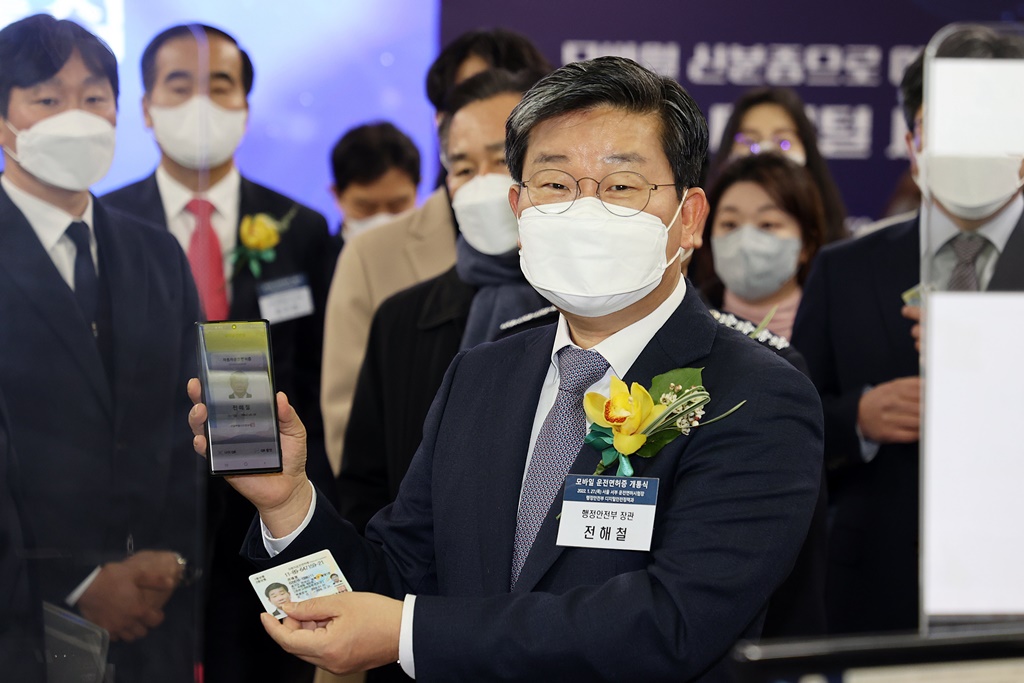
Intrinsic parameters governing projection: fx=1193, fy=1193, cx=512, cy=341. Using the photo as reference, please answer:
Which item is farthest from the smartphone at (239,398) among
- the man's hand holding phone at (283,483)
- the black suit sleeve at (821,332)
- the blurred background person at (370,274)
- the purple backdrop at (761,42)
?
the purple backdrop at (761,42)

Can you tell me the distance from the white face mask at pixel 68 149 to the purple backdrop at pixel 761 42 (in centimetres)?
346

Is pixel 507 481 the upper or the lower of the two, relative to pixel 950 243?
lower

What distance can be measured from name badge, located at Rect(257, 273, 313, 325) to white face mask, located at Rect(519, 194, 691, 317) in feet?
6.23

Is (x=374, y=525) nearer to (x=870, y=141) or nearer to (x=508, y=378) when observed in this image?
(x=508, y=378)

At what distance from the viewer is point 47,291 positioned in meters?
2.00

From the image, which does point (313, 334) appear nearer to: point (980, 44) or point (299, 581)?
point (299, 581)

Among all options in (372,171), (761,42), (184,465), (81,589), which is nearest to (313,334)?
(372,171)

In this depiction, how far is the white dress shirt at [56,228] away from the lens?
1.95 m

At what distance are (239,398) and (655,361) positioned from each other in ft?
2.10

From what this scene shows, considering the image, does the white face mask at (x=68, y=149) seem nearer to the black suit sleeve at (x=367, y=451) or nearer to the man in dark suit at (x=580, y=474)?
the man in dark suit at (x=580, y=474)

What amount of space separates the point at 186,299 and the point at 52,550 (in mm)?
514

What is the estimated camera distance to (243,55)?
3809mm

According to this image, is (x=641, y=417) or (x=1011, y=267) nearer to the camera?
(x=1011, y=267)

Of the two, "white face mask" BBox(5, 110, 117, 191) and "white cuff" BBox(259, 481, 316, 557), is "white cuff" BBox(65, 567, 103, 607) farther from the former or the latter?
"white face mask" BBox(5, 110, 117, 191)
